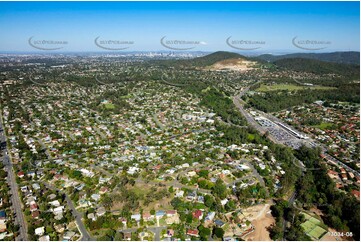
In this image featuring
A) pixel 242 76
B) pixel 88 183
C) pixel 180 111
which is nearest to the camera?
pixel 88 183

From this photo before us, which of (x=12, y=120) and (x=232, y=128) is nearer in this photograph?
(x=232, y=128)

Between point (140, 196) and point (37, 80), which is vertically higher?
point (37, 80)

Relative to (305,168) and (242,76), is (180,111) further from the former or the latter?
(242,76)

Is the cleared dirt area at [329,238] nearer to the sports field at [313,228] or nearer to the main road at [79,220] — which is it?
the sports field at [313,228]

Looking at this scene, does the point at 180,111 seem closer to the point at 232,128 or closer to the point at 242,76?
the point at 232,128

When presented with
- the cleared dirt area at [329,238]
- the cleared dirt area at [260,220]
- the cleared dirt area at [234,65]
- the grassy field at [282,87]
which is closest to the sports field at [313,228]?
the cleared dirt area at [329,238]

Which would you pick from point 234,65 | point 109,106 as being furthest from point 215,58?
point 109,106

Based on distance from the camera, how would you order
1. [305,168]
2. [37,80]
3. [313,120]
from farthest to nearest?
[37,80], [313,120], [305,168]

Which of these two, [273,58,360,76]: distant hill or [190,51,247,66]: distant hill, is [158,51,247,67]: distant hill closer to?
[190,51,247,66]: distant hill

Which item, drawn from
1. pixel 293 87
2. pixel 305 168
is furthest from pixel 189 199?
pixel 293 87
